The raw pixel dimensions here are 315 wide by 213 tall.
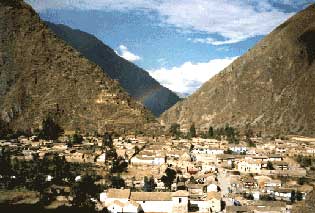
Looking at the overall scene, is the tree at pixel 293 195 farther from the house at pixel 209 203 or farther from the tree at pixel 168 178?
the tree at pixel 168 178

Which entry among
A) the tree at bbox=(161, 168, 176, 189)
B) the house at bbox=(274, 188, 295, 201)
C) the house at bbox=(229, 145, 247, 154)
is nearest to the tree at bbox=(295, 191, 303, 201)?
the house at bbox=(274, 188, 295, 201)

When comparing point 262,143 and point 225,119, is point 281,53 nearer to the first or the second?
point 225,119

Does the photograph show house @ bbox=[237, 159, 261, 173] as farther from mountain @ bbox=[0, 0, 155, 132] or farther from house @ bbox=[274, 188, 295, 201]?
mountain @ bbox=[0, 0, 155, 132]

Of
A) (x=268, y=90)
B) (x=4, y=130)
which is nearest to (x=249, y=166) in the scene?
(x=4, y=130)

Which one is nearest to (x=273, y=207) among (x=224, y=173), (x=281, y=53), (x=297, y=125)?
(x=224, y=173)

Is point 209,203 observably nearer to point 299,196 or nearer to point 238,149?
point 299,196

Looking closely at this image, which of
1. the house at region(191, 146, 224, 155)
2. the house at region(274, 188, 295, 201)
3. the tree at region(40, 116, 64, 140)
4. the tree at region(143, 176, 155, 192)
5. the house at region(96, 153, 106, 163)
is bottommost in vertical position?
the house at region(274, 188, 295, 201)
